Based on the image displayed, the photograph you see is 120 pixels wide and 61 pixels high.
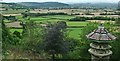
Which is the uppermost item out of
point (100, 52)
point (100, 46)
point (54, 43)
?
point (100, 46)

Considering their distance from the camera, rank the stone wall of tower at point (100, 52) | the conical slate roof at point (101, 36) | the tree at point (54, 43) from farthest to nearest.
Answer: the tree at point (54, 43)
the conical slate roof at point (101, 36)
the stone wall of tower at point (100, 52)

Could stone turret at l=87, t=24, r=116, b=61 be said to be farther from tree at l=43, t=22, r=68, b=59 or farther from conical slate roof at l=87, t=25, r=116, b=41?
tree at l=43, t=22, r=68, b=59

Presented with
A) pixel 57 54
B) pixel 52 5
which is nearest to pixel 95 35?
pixel 57 54

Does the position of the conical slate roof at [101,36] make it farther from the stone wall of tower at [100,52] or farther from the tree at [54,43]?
the tree at [54,43]

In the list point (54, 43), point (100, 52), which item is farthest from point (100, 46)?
point (54, 43)

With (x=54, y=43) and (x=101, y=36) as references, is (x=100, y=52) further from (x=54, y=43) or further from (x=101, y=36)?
(x=54, y=43)

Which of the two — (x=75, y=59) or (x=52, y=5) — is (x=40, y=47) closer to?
(x=75, y=59)

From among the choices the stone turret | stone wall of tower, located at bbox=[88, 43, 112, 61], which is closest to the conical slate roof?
the stone turret

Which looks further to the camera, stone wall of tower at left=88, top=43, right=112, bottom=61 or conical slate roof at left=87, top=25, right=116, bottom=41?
conical slate roof at left=87, top=25, right=116, bottom=41

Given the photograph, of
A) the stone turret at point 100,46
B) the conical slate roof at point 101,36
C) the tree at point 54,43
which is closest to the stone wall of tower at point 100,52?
the stone turret at point 100,46
